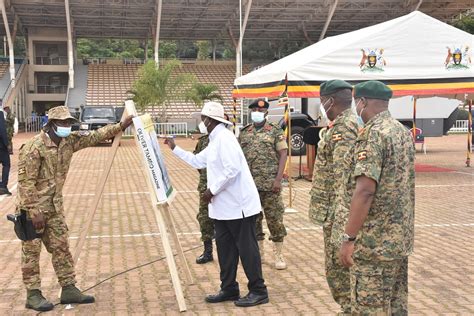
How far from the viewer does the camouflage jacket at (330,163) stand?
3971mm

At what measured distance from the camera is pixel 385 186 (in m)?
3.03

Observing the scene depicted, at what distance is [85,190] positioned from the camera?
1188cm

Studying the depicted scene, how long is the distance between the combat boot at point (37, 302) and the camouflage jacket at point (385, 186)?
300 centimetres

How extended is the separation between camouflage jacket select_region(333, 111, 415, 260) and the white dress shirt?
1650mm

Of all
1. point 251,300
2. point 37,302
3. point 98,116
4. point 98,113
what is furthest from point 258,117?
point 98,113

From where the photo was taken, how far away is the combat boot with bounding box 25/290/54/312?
4.69 metres

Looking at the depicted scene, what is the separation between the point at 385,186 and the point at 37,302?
3.36 metres

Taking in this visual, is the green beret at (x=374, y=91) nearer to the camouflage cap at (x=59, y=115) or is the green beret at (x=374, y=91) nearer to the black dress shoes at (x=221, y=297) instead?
the black dress shoes at (x=221, y=297)

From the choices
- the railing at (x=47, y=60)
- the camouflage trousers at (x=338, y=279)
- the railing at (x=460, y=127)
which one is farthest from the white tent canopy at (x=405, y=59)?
the railing at (x=47, y=60)

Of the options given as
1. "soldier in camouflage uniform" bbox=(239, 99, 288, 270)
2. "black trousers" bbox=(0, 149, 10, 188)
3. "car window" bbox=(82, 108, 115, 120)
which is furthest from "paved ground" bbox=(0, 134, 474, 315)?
"car window" bbox=(82, 108, 115, 120)

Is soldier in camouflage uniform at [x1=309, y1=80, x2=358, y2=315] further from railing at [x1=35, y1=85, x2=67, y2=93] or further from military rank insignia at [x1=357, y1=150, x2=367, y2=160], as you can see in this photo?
railing at [x1=35, y1=85, x2=67, y2=93]

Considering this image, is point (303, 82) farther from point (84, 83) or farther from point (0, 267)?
point (84, 83)

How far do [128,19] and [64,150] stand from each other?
1551 inches

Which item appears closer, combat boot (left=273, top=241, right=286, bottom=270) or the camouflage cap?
the camouflage cap
